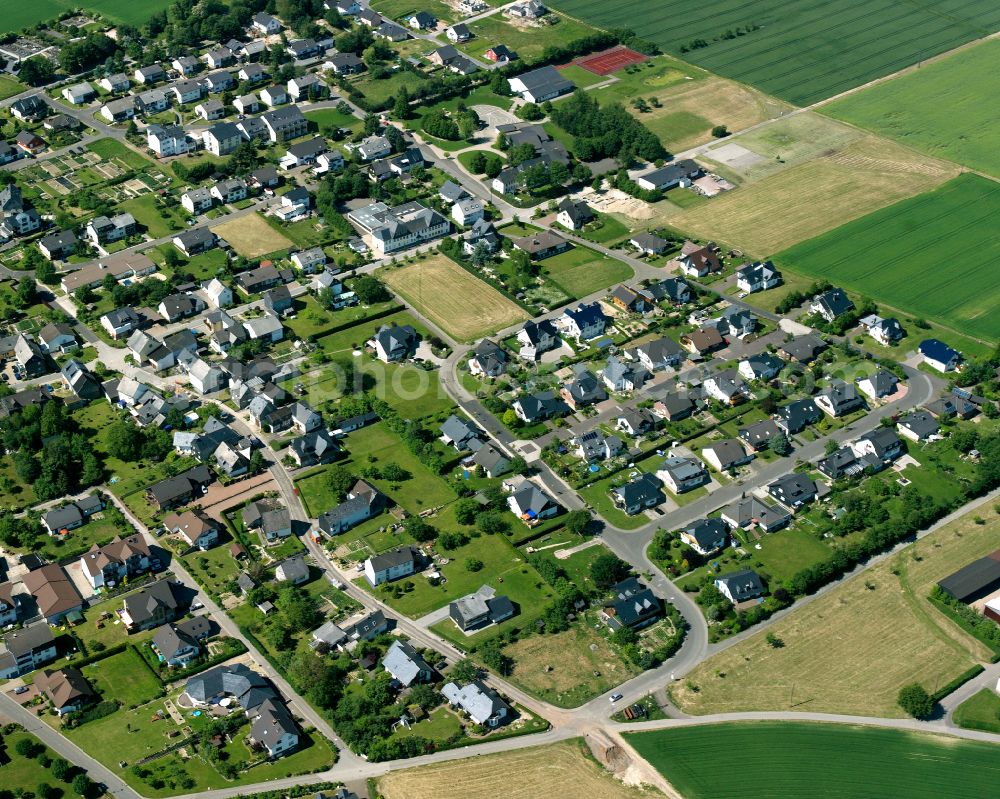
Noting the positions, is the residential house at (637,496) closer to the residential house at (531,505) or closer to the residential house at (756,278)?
the residential house at (531,505)

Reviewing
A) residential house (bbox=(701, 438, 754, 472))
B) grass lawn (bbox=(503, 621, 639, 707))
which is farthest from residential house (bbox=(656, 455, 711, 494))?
grass lawn (bbox=(503, 621, 639, 707))

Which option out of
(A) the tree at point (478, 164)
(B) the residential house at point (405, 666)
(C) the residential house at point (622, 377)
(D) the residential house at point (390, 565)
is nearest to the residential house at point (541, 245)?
(A) the tree at point (478, 164)

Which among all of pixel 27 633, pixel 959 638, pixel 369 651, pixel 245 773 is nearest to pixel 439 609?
pixel 369 651

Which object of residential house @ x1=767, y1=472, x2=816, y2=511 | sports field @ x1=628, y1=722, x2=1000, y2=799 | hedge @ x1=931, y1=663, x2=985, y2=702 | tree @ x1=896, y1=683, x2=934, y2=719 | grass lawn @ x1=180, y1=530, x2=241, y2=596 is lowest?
sports field @ x1=628, y1=722, x2=1000, y2=799

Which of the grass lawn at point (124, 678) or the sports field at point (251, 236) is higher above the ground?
the sports field at point (251, 236)

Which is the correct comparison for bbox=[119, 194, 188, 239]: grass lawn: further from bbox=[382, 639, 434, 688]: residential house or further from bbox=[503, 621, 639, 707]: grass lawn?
bbox=[503, 621, 639, 707]: grass lawn

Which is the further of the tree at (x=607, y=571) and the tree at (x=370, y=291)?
the tree at (x=370, y=291)

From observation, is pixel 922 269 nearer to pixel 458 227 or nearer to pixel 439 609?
pixel 458 227
